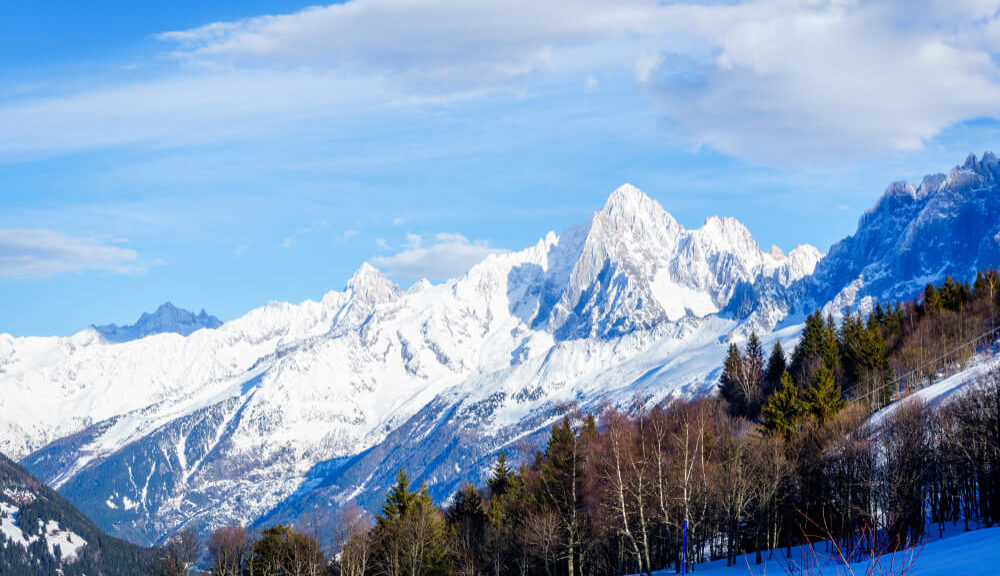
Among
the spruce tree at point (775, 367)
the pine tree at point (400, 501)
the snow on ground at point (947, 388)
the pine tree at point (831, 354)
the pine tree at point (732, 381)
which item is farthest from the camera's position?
the pine tree at point (732, 381)

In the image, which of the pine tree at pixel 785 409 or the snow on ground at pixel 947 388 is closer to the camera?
the pine tree at pixel 785 409

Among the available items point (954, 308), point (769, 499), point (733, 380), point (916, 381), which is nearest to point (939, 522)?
point (769, 499)

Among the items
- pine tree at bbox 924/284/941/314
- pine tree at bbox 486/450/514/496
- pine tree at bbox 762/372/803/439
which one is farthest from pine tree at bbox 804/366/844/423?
pine tree at bbox 924/284/941/314

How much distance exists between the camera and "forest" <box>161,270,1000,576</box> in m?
54.2

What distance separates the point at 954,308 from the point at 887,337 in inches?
487

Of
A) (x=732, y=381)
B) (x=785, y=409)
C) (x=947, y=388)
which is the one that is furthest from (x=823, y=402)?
(x=732, y=381)

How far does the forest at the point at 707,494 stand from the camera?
54.2 metres

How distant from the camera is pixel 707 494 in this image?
2367 inches

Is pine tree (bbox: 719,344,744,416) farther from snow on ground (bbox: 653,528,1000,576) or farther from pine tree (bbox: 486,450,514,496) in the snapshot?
snow on ground (bbox: 653,528,1000,576)

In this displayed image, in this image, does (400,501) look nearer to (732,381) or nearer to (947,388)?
(947,388)

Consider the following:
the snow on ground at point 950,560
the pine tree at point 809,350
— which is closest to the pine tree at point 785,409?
the snow on ground at point 950,560

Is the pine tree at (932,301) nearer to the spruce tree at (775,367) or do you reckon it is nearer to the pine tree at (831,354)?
the spruce tree at (775,367)

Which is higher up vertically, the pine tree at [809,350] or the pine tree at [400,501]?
the pine tree at [809,350]

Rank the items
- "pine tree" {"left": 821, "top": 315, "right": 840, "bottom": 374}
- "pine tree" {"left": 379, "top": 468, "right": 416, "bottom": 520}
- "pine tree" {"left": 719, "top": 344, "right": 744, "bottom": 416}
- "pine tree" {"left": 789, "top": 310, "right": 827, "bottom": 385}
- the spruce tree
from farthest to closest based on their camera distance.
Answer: "pine tree" {"left": 719, "top": 344, "right": 744, "bottom": 416} → the spruce tree → "pine tree" {"left": 789, "top": 310, "right": 827, "bottom": 385} → "pine tree" {"left": 821, "top": 315, "right": 840, "bottom": 374} → "pine tree" {"left": 379, "top": 468, "right": 416, "bottom": 520}
